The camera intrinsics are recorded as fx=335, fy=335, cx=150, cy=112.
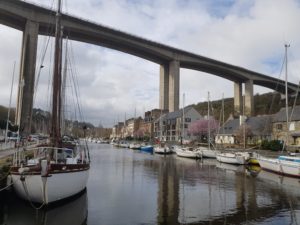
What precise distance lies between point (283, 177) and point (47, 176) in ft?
73.2

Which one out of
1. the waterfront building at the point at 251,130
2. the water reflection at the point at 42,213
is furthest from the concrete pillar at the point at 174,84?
the water reflection at the point at 42,213

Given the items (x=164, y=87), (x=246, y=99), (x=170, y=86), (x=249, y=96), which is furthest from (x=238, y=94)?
(x=170, y=86)

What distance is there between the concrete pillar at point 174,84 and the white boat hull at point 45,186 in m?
94.2

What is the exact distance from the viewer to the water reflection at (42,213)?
46.1 feet

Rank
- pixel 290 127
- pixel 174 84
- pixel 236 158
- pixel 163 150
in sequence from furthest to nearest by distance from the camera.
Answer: pixel 174 84 → pixel 290 127 → pixel 163 150 → pixel 236 158

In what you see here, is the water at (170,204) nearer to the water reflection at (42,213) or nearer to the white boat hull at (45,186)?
the water reflection at (42,213)

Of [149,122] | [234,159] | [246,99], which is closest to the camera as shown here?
[234,159]

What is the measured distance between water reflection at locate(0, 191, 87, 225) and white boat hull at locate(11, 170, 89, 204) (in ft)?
1.43

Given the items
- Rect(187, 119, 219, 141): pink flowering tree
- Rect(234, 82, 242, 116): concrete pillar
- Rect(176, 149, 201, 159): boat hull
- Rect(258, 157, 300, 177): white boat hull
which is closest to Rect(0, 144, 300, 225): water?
Rect(258, 157, 300, 177): white boat hull

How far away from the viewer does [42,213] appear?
15062mm

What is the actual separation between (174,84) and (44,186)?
9634 centimetres

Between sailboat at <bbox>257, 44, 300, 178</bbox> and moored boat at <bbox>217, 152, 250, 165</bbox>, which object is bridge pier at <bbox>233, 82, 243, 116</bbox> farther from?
sailboat at <bbox>257, 44, 300, 178</bbox>

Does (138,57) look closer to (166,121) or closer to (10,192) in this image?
(166,121)

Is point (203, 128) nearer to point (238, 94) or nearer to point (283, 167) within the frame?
point (238, 94)
